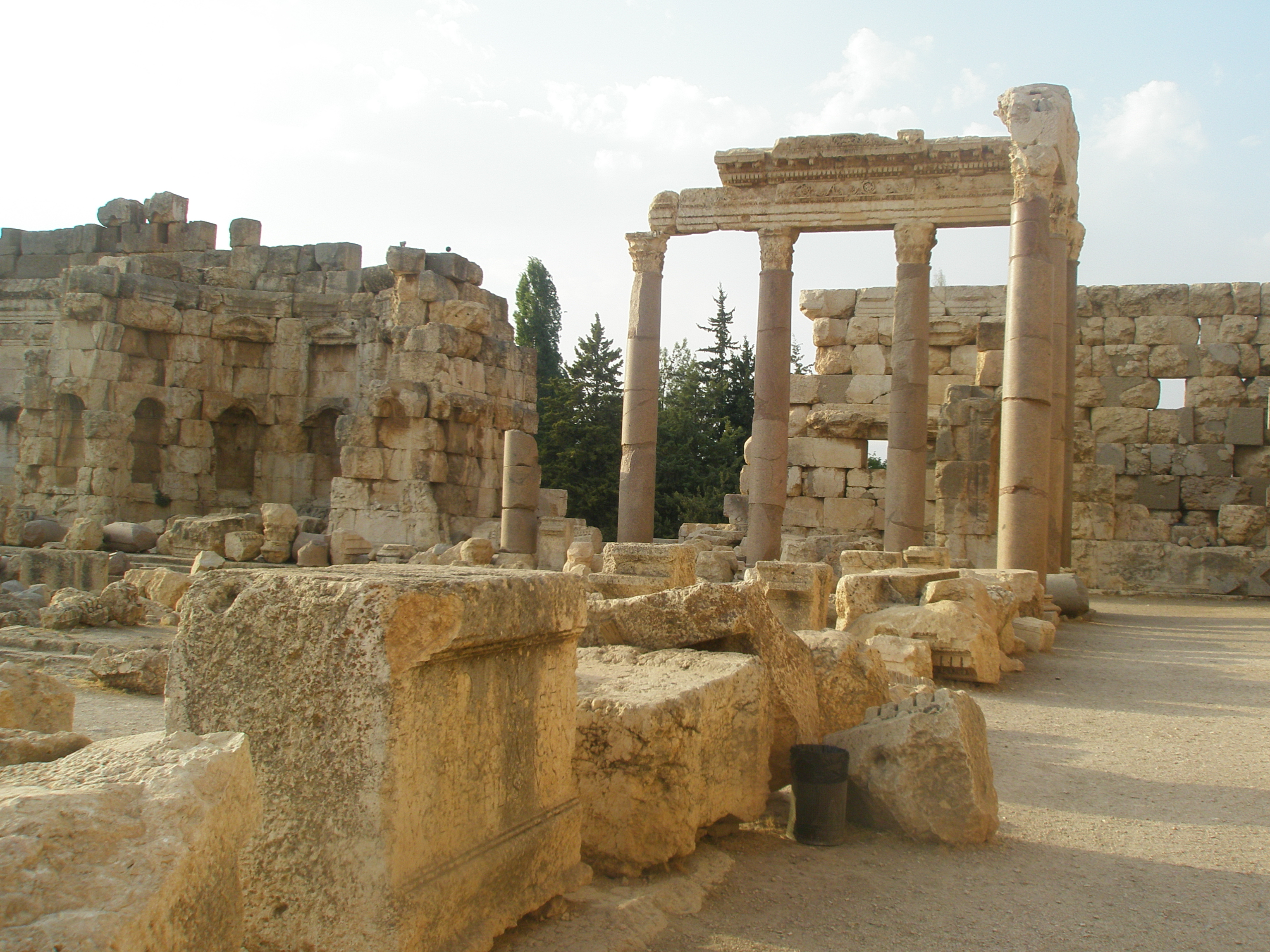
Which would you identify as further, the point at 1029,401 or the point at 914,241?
the point at 914,241

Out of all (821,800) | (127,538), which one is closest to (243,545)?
(127,538)

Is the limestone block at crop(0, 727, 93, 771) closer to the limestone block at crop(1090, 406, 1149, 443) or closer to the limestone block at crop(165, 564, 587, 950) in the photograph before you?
the limestone block at crop(165, 564, 587, 950)

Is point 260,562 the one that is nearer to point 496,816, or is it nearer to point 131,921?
point 496,816

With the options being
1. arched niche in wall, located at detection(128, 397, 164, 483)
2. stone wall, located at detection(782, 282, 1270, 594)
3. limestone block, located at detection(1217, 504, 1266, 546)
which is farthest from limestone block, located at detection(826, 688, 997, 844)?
arched niche in wall, located at detection(128, 397, 164, 483)

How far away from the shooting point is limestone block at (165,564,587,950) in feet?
8.05

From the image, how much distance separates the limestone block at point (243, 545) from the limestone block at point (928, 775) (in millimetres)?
12767

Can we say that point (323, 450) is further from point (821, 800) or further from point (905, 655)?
point (821, 800)

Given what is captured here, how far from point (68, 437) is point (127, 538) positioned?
333 centimetres

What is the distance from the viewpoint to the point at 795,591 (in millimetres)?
8672

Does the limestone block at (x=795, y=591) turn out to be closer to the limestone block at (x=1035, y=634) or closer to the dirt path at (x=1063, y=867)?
the limestone block at (x=1035, y=634)

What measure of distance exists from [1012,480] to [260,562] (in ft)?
34.6

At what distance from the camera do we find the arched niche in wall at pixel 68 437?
58.1ft

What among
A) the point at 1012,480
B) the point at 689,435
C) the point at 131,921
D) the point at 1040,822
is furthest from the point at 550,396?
the point at 131,921

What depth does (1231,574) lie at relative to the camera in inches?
654
